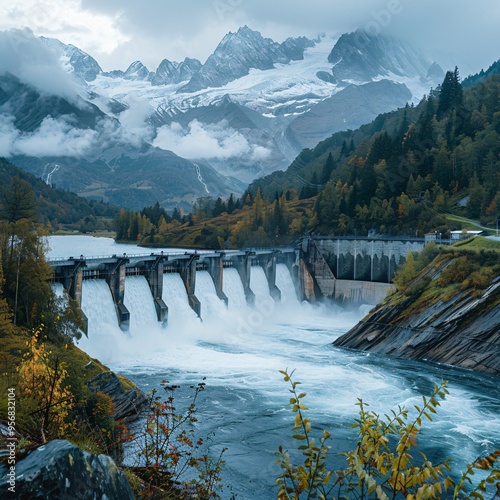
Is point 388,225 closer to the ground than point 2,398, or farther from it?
farther from it

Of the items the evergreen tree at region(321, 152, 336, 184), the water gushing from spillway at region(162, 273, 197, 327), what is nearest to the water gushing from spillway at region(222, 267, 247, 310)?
the water gushing from spillway at region(162, 273, 197, 327)

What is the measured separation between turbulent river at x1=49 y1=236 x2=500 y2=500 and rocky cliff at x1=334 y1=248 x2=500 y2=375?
7.16 ft

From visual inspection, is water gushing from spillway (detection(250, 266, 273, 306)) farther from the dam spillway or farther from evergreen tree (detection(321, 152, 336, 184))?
evergreen tree (detection(321, 152, 336, 184))

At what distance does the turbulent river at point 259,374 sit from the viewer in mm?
36312

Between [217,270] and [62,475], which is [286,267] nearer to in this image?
[217,270]

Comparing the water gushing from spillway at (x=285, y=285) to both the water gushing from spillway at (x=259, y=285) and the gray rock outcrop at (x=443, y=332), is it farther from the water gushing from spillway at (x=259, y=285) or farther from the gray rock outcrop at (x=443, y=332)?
the gray rock outcrop at (x=443, y=332)

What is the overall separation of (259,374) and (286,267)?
4825 cm

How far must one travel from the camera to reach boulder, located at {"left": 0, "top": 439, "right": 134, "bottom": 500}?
704 centimetres

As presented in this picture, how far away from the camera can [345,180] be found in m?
144

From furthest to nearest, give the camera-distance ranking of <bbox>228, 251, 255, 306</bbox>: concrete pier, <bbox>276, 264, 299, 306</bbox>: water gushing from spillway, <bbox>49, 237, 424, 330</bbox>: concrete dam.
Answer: <bbox>276, 264, 299, 306</bbox>: water gushing from spillway, <bbox>228, 251, 255, 306</bbox>: concrete pier, <bbox>49, 237, 424, 330</bbox>: concrete dam

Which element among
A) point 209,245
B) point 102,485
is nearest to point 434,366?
point 102,485

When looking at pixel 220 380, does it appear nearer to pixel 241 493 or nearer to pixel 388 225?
pixel 241 493

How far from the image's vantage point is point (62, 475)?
721 cm

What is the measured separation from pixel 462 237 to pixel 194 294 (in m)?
41.1
